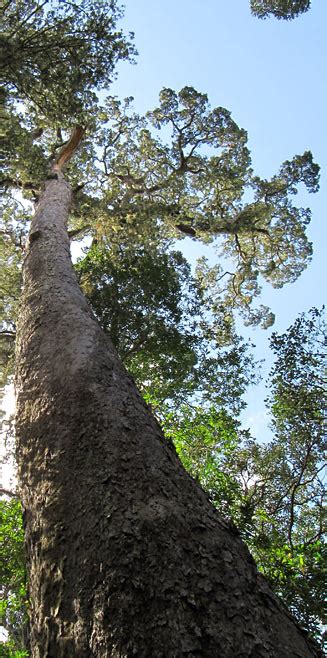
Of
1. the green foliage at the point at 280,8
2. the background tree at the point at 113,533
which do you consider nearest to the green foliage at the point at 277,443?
the background tree at the point at 113,533

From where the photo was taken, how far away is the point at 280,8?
11805mm

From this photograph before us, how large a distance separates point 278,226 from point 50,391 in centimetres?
1339

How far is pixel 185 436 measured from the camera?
28.8 feet

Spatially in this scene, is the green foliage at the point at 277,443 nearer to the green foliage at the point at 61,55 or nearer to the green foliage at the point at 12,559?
the green foliage at the point at 12,559

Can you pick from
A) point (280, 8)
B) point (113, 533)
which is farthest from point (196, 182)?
point (113, 533)

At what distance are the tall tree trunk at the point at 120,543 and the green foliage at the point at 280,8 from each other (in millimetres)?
12345

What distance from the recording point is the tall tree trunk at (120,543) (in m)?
1.42

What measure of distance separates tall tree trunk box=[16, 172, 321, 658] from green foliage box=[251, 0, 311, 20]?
1235cm

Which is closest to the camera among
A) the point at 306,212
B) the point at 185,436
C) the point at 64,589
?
the point at 64,589

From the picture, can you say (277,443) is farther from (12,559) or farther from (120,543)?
(120,543)

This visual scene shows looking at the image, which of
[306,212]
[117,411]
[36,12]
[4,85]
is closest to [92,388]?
[117,411]

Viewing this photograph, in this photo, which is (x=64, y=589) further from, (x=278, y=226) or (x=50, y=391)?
(x=278, y=226)

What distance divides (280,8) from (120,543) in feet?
44.6

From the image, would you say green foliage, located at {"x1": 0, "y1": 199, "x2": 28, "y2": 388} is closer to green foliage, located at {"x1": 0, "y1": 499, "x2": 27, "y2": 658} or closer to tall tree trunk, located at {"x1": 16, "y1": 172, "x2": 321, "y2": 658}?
green foliage, located at {"x1": 0, "y1": 499, "x2": 27, "y2": 658}
